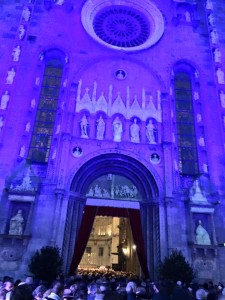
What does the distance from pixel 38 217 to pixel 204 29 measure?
15.4 metres

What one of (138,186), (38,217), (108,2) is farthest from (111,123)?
(108,2)

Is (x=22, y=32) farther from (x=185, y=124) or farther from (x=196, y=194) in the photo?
(x=196, y=194)

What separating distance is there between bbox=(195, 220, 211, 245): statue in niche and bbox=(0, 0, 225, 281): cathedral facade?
5 cm

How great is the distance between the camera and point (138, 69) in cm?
1551

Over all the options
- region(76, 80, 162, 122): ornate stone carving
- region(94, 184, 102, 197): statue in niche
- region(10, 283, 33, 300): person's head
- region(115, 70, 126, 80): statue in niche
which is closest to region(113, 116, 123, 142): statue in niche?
region(76, 80, 162, 122): ornate stone carving

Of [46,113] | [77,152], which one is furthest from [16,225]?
[46,113]

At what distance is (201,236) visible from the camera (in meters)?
11.6

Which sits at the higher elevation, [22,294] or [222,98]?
[222,98]

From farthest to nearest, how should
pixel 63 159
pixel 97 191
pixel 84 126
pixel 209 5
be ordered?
pixel 209 5 → pixel 84 126 → pixel 97 191 → pixel 63 159

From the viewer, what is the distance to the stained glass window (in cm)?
1312

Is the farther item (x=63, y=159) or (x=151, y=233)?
(x=63, y=159)

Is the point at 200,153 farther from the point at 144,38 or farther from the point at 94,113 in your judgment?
the point at 144,38

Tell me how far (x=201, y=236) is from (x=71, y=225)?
221 inches

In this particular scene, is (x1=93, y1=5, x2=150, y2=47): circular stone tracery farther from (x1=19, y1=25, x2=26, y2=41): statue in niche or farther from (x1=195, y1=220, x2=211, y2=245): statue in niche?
(x1=195, y1=220, x2=211, y2=245): statue in niche
